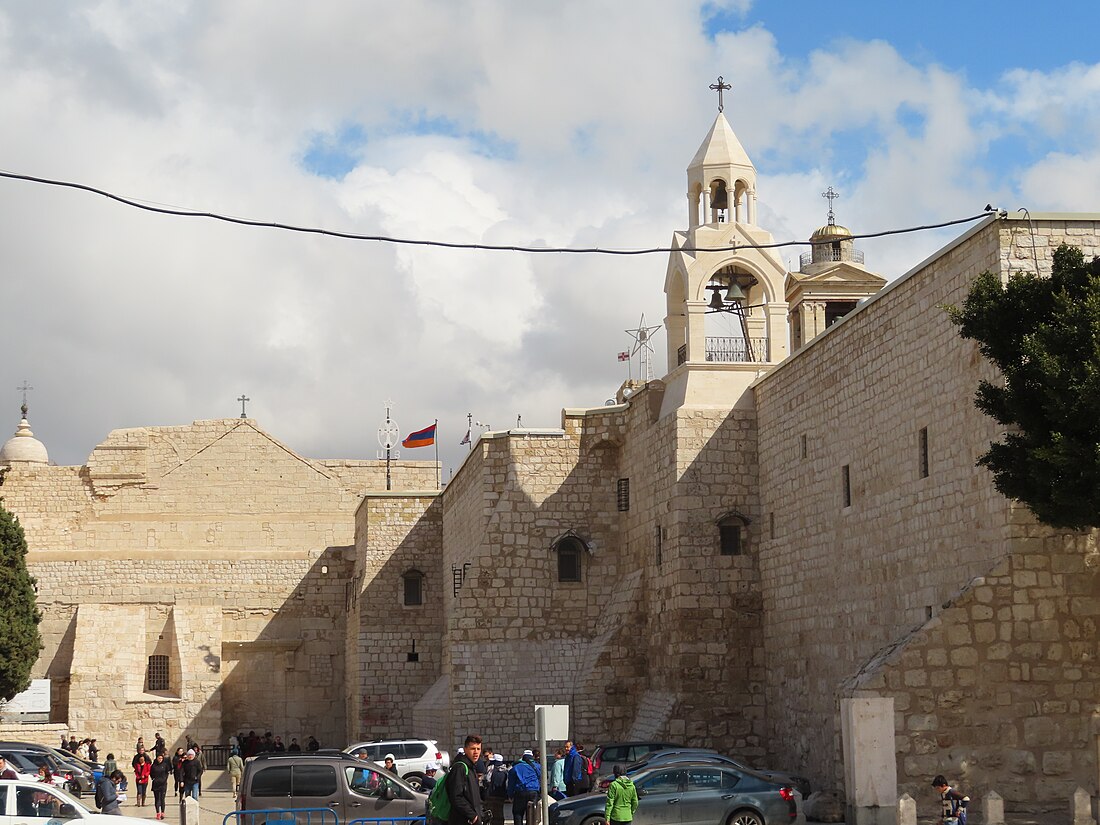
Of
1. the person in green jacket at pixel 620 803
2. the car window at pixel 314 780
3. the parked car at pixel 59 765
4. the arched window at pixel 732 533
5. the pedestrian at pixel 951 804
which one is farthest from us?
the arched window at pixel 732 533

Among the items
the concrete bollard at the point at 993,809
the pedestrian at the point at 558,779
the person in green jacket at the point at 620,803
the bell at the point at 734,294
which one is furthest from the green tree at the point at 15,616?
the concrete bollard at the point at 993,809

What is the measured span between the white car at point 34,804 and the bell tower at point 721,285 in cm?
1338

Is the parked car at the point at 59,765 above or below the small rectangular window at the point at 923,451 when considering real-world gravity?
below

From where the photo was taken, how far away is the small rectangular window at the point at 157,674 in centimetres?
3912

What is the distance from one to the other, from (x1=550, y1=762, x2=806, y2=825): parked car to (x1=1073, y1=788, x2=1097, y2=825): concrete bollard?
3.32 metres

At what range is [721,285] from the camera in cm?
2794

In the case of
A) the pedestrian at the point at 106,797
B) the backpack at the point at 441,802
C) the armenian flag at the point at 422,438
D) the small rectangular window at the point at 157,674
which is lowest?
the pedestrian at the point at 106,797

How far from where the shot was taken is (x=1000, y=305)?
16453 mm

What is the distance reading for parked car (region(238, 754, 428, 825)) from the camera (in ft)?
60.3

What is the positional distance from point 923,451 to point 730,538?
641cm

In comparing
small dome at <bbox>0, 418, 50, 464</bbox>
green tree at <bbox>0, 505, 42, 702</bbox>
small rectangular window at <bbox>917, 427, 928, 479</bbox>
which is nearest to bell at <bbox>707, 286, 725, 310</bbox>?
small rectangular window at <bbox>917, 427, 928, 479</bbox>

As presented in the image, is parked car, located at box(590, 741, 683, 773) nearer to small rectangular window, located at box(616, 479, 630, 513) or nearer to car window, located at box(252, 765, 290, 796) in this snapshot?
car window, located at box(252, 765, 290, 796)

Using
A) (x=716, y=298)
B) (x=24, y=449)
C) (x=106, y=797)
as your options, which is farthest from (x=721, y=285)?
(x=24, y=449)

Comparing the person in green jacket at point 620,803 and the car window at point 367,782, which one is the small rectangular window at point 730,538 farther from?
the person in green jacket at point 620,803
